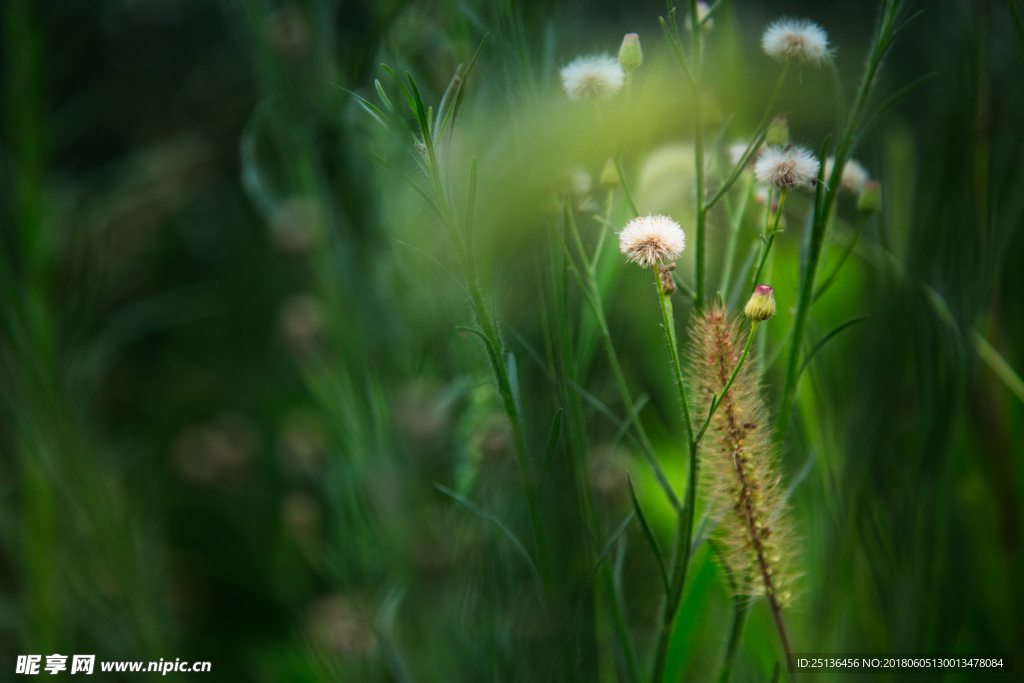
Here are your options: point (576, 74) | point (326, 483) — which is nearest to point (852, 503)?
point (576, 74)

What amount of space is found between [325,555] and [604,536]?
24cm

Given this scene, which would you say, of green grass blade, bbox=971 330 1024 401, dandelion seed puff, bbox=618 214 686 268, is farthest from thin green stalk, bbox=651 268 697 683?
green grass blade, bbox=971 330 1024 401

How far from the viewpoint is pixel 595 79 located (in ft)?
0.65

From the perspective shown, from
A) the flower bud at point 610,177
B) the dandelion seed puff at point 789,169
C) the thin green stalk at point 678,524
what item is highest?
the flower bud at point 610,177

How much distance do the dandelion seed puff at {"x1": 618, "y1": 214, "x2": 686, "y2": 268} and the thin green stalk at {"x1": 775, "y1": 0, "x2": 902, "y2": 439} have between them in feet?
0.14

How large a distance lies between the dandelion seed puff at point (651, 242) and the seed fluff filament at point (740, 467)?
0.03 meters

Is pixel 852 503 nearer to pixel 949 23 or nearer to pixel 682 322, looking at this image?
pixel 682 322

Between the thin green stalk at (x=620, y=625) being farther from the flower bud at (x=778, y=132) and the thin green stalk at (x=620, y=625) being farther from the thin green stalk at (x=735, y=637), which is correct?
the flower bud at (x=778, y=132)

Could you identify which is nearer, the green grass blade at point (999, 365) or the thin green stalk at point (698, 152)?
the thin green stalk at point (698, 152)

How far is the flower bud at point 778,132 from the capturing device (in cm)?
18

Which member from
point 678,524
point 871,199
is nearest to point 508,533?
point 678,524

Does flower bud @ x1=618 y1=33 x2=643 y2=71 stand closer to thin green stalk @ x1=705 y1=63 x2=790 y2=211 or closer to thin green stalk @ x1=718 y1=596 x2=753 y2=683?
thin green stalk @ x1=705 y1=63 x2=790 y2=211

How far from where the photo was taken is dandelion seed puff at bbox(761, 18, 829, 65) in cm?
19

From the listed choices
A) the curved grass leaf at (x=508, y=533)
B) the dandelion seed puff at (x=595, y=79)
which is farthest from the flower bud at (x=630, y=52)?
the curved grass leaf at (x=508, y=533)
